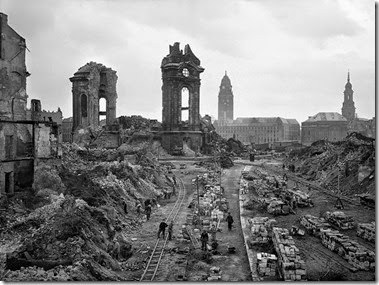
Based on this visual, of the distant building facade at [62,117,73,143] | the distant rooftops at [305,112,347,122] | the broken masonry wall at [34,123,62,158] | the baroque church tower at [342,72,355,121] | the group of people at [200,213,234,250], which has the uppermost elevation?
the baroque church tower at [342,72,355,121]

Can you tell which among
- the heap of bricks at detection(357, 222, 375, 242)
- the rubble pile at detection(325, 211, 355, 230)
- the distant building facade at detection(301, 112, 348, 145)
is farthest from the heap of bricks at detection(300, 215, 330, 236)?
the distant building facade at detection(301, 112, 348, 145)

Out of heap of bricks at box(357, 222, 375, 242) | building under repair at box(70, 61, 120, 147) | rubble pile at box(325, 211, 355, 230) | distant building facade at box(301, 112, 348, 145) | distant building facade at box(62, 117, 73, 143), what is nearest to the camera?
heap of bricks at box(357, 222, 375, 242)

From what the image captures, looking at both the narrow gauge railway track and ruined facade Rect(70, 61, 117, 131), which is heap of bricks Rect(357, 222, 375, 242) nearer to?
the narrow gauge railway track

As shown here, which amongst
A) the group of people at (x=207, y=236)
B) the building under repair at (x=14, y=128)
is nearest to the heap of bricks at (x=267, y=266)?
the group of people at (x=207, y=236)

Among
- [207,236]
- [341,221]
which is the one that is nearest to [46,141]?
[207,236]

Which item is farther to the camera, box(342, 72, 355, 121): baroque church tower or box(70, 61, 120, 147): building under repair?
box(342, 72, 355, 121): baroque church tower

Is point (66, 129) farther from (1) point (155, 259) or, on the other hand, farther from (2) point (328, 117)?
(2) point (328, 117)

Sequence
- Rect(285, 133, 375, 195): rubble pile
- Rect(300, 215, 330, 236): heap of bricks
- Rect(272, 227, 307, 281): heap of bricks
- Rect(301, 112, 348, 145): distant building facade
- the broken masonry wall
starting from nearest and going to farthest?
Rect(272, 227, 307, 281): heap of bricks, Rect(300, 215, 330, 236): heap of bricks, the broken masonry wall, Rect(285, 133, 375, 195): rubble pile, Rect(301, 112, 348, 145): distant building facade

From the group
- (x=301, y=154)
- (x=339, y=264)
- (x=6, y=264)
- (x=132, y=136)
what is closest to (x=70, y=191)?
(x=6, y=264)
